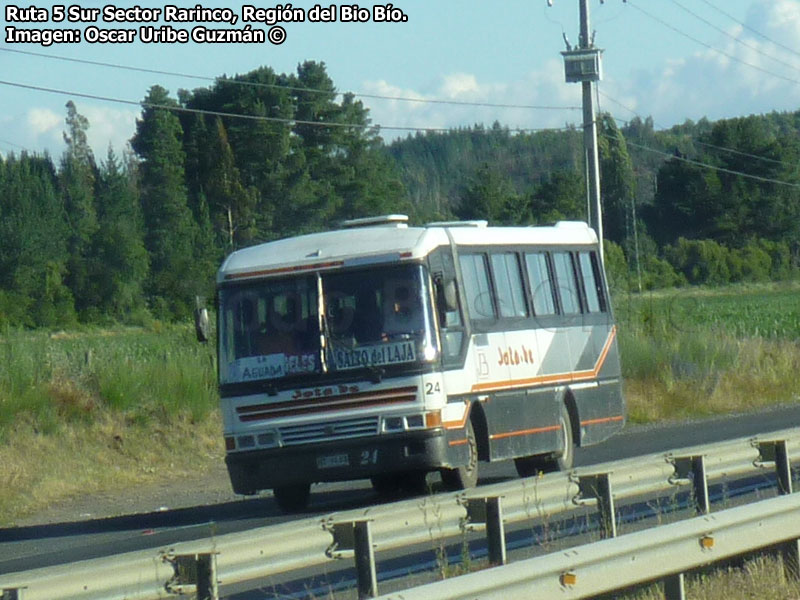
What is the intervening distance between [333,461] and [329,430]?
31cm

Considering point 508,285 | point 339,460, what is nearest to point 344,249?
point 339,460

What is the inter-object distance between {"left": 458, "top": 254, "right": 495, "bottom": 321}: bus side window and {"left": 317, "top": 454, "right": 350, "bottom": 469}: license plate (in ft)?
7.20

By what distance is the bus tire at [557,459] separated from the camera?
54.5ft

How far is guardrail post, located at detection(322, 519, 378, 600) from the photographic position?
788 cm

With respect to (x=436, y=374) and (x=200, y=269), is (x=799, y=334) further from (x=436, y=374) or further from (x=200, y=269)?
(x=200, y=269)

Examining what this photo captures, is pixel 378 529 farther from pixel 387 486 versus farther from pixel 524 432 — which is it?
pixel 387 486

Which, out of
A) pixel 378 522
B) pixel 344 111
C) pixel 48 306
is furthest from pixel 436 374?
pixel 48 306

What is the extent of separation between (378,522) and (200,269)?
252 feet

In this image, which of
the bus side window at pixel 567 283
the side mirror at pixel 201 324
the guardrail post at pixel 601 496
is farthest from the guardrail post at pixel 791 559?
the bus side window at pixel 567 283

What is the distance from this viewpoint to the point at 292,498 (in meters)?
15.1

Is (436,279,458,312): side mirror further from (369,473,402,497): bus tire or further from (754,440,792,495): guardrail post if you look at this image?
(754,440,792,495): guardrail post

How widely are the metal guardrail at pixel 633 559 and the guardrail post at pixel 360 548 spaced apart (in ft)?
4.70

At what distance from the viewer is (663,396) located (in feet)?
92.2

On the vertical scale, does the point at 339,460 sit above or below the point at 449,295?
below
